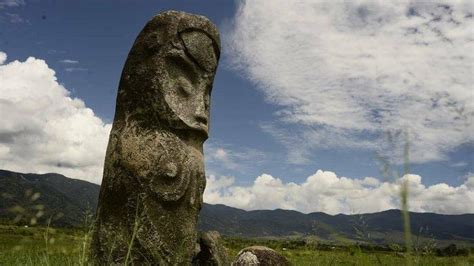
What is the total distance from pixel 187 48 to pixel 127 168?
8.45 ft

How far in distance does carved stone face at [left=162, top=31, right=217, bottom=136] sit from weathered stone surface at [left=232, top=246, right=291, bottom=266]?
2860 mm

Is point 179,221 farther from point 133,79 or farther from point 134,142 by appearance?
point 133,79

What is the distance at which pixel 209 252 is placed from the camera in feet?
31.7

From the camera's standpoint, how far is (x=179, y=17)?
9406mm

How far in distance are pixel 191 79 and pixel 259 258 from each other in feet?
13.2

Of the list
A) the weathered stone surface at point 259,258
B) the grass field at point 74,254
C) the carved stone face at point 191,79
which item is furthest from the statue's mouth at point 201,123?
the weathered stone surface at point 259,258

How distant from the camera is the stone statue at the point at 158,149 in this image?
831cm

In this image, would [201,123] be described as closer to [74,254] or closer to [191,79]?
[191,79]

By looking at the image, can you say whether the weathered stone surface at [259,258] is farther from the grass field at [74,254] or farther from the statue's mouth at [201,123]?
A: the statue's mouth at [201,123]

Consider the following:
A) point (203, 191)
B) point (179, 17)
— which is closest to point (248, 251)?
point (203, 191)

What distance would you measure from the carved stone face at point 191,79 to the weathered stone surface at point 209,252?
87.3 inches

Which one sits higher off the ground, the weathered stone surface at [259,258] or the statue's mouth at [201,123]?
the statue's mouth at [201,123]

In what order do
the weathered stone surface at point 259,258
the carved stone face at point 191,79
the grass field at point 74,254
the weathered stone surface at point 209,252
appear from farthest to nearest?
the weathered stone surface at point 259,258 < the weathered stone surface at point 209,252 < the carved stone face at point 191,79 < the grass field at point 74,254

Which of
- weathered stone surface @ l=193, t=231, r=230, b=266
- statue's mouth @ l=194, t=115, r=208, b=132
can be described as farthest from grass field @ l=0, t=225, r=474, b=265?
statue's mouth @ l=194, t=115, r=208, b=132
